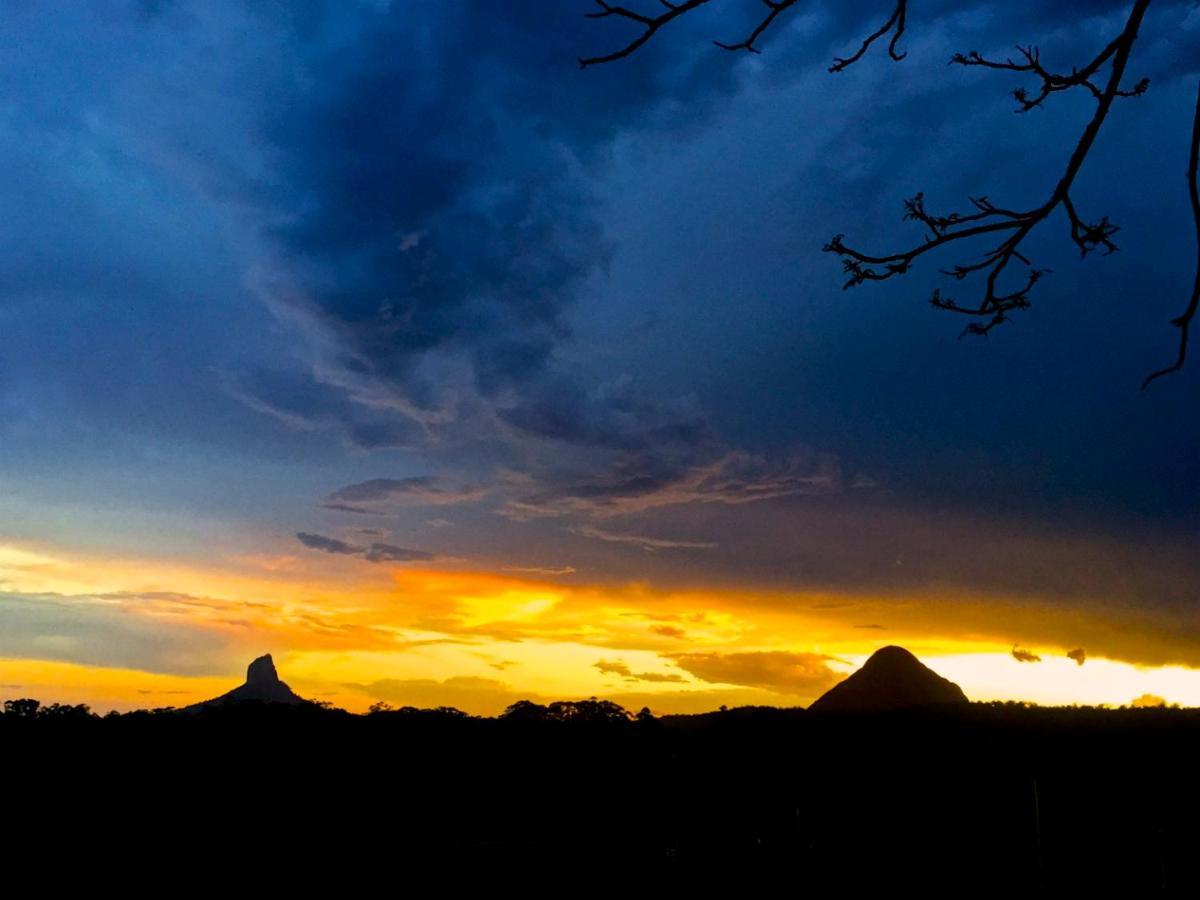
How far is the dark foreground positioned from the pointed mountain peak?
128042mm

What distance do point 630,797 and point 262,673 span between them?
138 meters

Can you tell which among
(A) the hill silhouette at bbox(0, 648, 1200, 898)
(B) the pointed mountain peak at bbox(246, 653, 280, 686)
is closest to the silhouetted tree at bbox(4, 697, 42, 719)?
(A) the hill silhouette at bbox(0, 648, 1200, 898)

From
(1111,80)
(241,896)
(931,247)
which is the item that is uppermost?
(1111,80)

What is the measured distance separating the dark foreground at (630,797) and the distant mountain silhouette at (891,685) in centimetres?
4357

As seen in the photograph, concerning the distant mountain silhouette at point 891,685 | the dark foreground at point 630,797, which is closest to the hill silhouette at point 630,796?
the dark foreground at point 630,797

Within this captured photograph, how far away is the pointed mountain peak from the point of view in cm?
14550

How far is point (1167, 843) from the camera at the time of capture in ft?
55.1

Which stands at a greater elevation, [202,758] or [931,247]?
[931,247]

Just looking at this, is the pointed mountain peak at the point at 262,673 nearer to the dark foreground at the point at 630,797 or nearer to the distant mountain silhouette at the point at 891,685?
the distant mountain silhouette at the point at 891,685

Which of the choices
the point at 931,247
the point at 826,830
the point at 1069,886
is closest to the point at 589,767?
the point at 826,830

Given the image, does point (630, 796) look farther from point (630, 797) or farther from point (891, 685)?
point (891, 685)

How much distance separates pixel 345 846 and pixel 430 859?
4.00 metres

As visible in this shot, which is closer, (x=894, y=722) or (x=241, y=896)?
(x=241, y=896)

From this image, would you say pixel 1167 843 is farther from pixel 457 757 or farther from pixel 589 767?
Result: pixel 457 757
